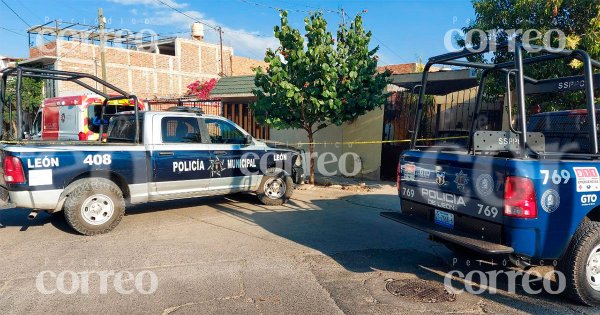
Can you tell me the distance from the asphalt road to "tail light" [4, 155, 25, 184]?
34.6 inches

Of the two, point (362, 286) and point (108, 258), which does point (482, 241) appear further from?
point (108, 258)

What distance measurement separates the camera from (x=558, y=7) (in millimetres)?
7707

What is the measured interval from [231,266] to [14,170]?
330 cm

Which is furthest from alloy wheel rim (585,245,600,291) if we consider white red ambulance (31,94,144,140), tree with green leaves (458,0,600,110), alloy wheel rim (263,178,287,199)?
white red ambulance (31,94,144,140)

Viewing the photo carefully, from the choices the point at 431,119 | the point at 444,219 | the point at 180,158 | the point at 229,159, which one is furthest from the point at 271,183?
the point at 431,119

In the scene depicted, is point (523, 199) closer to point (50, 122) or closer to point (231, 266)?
point (231, 266)

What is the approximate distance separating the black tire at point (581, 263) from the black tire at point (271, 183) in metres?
5.70

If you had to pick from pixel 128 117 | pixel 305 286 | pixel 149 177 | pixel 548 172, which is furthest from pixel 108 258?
pixel 548 172

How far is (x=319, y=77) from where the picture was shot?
10320mm

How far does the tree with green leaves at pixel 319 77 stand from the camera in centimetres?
1022

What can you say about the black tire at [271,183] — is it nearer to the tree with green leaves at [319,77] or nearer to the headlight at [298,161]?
the headlight at [298,161]

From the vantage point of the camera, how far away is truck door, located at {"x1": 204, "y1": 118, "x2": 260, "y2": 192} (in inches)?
317

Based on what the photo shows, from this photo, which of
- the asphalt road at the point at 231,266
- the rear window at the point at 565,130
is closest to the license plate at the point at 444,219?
the asphalt road at the point at 231,266

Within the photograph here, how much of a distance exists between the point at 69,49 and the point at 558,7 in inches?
1158
